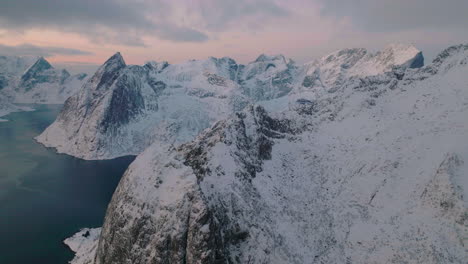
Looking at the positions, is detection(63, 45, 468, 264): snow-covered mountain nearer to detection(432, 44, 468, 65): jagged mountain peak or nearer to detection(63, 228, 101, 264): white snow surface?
detection(63, 228, 101, 264): white snow surface

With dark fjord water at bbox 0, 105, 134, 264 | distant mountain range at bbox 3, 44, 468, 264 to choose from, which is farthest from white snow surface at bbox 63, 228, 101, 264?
dark fjord water at bbox 0, 105, 134, 264

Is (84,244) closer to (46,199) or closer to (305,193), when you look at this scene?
(46,199)

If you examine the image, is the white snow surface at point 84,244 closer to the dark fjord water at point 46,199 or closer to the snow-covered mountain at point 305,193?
the snow-covered mountain at point 305,193

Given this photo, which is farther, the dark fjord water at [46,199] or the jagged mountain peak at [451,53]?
the jagged mountain peak at [451,53]

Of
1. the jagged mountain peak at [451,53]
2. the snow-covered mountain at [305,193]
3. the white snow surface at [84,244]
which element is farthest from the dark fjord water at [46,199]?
the jagged mountain peak at [451,53]

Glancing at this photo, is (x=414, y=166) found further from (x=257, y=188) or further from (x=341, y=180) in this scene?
(x=257, y=188)

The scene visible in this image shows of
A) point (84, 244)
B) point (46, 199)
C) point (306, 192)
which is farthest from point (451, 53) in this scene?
point (46, 199)
